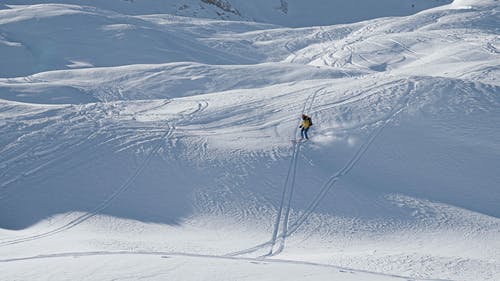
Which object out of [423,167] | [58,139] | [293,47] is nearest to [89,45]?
[293,47]

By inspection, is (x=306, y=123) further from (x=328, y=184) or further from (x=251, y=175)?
(x=251, y=175)

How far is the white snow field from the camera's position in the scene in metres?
11.9

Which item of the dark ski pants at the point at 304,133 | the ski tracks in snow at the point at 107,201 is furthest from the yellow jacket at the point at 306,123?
the ski tracks in snow at the point at 107,201

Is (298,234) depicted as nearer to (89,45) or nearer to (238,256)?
(238,256)

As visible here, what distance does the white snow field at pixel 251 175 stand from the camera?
11.9 m

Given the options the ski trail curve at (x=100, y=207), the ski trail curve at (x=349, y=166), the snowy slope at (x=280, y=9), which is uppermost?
the snowy slope at (x=280, y=9)

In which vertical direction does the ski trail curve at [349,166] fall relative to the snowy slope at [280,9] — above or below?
below

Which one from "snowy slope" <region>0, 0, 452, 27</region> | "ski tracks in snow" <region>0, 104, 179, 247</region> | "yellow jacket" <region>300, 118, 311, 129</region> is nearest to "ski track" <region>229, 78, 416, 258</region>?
"yellow jacket" <region>300, 118, 311, 129</region>

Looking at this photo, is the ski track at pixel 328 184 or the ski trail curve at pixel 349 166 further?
the ski trail curve at pixel 349 166

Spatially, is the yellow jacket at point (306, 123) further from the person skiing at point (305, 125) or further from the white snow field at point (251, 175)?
the white snow field at point (251, 175)

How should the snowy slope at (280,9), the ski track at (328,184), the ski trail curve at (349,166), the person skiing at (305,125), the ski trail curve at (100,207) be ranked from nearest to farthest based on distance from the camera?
the ski trail curve at (100,207)
the ski track at (328,184)
the ski trail curve at (349,166)
the person skiing at (305,125)
the snowy slope at (280,9)

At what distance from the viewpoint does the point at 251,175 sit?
57.3ft

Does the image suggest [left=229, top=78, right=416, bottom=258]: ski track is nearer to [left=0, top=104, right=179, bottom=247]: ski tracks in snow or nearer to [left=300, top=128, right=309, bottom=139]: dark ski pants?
[left=300, top=128, right=309, bottom=139]: dark ski pants

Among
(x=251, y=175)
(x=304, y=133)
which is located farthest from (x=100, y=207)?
(x=304, y=133)
